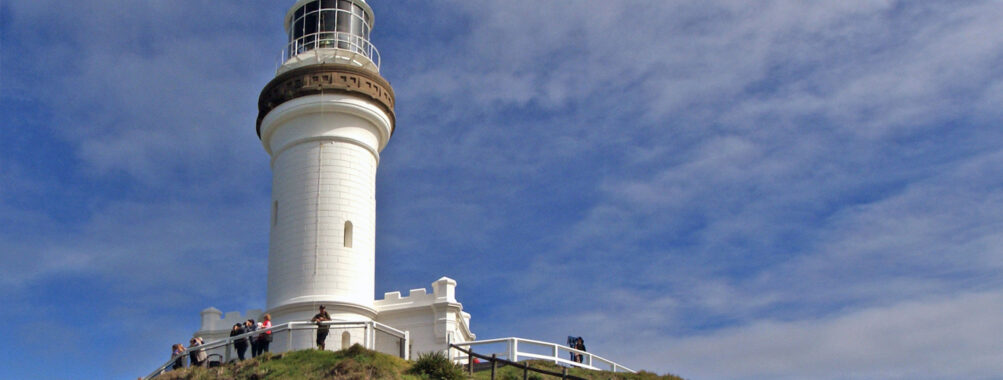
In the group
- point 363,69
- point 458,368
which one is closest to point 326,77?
point 363,69

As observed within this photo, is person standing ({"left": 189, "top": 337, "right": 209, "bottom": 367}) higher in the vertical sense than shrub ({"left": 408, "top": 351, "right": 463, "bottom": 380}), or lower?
higher

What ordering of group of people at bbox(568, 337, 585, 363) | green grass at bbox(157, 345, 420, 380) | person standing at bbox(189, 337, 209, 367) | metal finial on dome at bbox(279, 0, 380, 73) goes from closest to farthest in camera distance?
green grass at bbox(157, 345, 420, 380)
person standing at bbox(189, 337, 209, 367)
group of people at bbox(568, 337, 585, 363)
metal finial on dome at bbox(279, 0, 380, 73)

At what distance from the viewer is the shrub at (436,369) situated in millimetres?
27766

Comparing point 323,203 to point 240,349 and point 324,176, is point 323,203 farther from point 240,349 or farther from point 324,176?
point 240,349

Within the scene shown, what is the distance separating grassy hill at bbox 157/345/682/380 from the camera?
27500 millimetres

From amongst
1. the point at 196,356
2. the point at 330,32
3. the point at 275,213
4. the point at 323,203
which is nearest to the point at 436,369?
the point at 196,356

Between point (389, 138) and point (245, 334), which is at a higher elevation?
point (389, 138)

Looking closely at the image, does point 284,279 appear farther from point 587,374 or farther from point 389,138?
point 587,374

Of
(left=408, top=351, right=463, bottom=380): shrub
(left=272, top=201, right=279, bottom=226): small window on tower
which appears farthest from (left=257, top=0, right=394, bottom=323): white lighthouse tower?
(left=408, top=351, right=463, bottom=380): shrub

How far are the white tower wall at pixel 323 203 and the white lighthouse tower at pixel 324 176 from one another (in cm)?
3

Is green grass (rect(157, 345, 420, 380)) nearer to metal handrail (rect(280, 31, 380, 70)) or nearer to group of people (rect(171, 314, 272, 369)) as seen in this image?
group of people (rect(171, 314, 272, 369))

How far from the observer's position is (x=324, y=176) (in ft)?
120

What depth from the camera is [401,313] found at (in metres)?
36.6

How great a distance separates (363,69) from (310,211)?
5.61m
